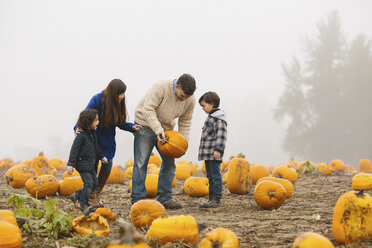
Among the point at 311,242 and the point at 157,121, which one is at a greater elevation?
the point at 157,121

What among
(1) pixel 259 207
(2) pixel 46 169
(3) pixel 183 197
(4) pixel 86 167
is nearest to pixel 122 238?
(4) pixel 86 167

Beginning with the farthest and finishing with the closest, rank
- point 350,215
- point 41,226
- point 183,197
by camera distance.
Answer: point 183,197 < point 41,226 < point 350,215

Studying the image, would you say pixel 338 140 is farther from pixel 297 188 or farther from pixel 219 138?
pixel 219 138

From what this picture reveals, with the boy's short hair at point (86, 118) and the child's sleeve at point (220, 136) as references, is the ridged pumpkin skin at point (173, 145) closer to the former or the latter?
the child's sleeve at point (220, 136)

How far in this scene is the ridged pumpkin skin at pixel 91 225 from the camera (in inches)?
142

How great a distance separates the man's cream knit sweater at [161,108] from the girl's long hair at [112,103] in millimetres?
426

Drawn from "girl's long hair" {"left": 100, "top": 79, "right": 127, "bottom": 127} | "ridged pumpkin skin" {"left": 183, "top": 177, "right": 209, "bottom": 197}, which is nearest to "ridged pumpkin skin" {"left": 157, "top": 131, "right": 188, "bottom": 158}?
"girl's long hair" {"left": 100, "top": 79, "right": 127, "bottom": 127}

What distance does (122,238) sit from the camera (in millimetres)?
2457

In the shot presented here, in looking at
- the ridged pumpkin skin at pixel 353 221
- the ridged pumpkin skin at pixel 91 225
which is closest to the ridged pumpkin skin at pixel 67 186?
the ridged pumpkin skin at pixel 91 225

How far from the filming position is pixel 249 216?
5.12 m

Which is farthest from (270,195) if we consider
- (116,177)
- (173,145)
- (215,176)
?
(116,177)

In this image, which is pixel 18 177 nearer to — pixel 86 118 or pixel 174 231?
pixel 86 118

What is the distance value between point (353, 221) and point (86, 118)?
11.2 ft

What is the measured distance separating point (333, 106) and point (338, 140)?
11.9 feet
